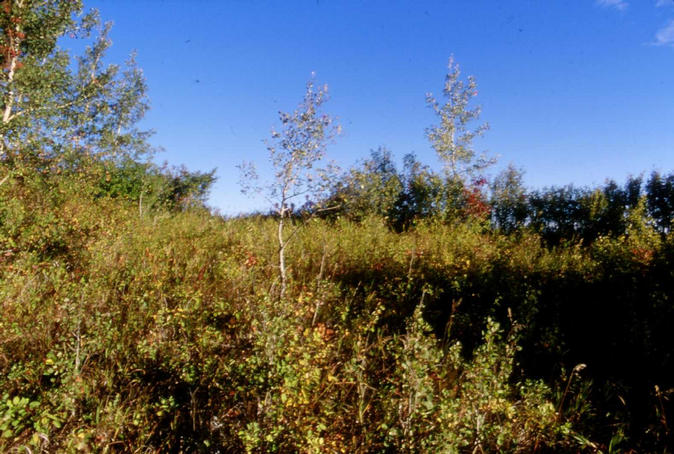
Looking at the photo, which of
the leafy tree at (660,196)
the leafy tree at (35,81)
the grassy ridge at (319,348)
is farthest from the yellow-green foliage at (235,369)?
the leafy tree at (660,196)

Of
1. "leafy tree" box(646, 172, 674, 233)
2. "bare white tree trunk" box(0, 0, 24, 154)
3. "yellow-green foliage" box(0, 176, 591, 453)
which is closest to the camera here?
"yellow-green foliage" box(0, 176, 591, 453)

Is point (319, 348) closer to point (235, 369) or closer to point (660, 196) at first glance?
point (235, 369)

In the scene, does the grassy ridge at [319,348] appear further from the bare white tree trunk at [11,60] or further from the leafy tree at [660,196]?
the leafy tree at [660,196]

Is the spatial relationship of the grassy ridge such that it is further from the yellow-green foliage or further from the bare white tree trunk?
the bare white tree trunk

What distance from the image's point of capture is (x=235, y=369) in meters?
2.30

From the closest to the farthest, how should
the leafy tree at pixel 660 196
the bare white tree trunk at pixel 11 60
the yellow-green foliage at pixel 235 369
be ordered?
the yellow-green foliage at pixel 235 369, the bare white tree trunk at pixel 11 60, the leafy tree at pixel 660 196

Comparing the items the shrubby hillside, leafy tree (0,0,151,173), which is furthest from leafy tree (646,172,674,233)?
leafy tree (0,0,151,173)

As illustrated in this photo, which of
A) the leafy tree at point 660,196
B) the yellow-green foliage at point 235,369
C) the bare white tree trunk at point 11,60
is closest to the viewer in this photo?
the yellow-green foliage at point 235,369

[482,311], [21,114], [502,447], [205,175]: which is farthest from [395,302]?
[205,175]

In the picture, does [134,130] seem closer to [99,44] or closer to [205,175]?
[99,44]

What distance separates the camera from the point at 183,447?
2146mm

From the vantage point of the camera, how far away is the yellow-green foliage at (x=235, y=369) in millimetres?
2004

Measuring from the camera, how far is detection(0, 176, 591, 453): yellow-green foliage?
200 cm

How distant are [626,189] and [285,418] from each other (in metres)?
20.2
